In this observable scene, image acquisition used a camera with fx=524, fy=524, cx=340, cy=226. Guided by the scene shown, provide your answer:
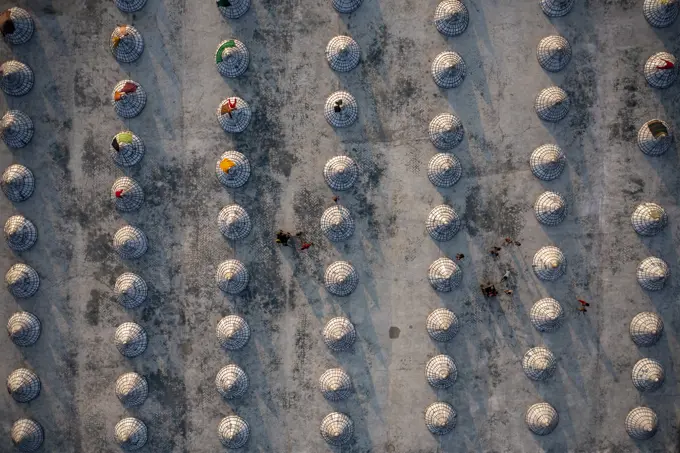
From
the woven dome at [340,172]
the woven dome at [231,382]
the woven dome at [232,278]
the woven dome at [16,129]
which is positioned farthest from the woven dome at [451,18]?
the woven dome at [16,129]

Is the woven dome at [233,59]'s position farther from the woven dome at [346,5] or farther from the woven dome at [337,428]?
the woven dome at [337,428]

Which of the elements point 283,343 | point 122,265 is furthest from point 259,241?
point 122,265

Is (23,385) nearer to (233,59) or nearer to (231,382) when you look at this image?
(231,382)

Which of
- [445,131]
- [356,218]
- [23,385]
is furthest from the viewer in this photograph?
[356,218]

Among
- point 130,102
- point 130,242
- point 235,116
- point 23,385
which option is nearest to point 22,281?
point 23,385

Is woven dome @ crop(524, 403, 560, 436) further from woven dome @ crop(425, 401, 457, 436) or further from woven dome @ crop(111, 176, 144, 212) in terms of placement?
woven dome @ crop(111, 176, 144, 212)

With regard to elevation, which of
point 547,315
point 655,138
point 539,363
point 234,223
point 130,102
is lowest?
point 539,363

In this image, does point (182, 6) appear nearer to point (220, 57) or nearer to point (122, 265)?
point (220, 57)

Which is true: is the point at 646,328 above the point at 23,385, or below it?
below
